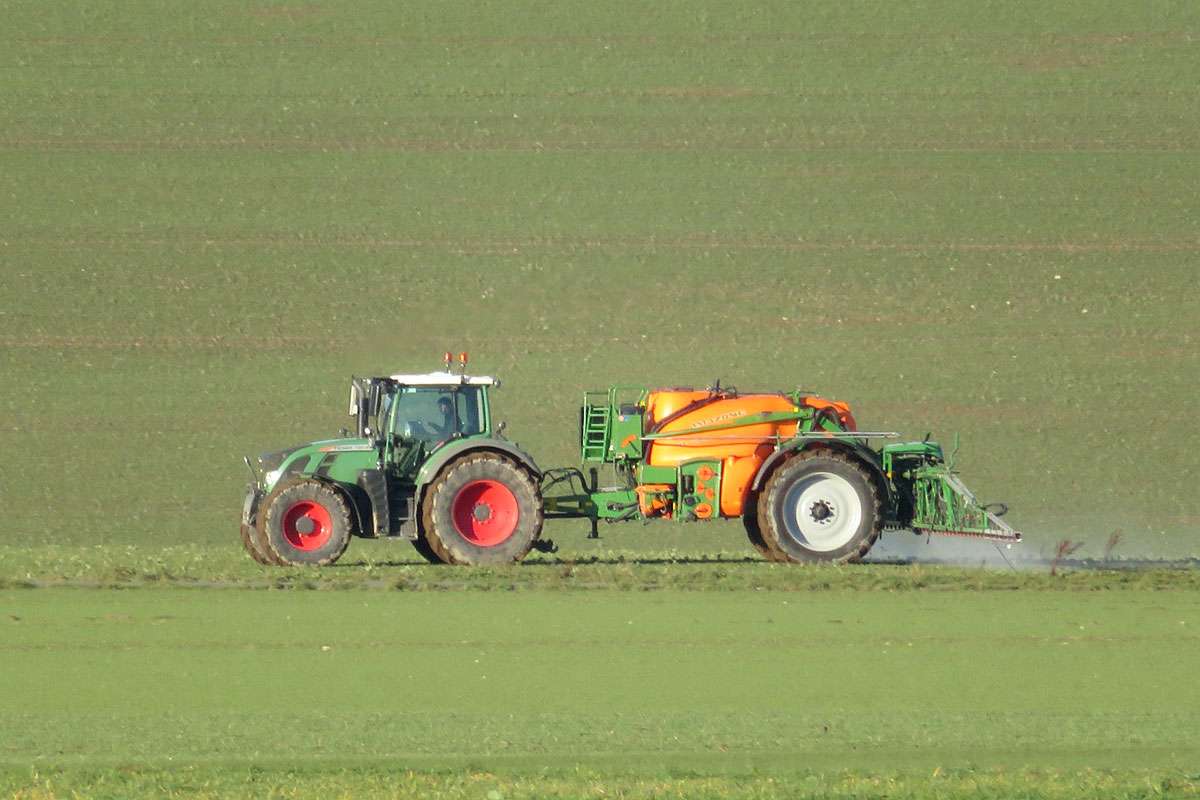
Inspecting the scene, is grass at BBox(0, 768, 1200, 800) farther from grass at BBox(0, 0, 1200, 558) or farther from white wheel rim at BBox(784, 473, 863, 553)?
grass at BBox(0, 0, 1200, 558)

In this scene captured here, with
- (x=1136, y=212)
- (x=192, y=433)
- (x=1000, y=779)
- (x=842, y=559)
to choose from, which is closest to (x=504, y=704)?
(x=1000, y=779)

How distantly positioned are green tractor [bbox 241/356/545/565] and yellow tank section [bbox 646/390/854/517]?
56.9 inches

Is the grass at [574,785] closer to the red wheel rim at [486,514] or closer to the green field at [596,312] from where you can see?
the green field at [596,312]

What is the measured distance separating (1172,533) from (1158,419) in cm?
432

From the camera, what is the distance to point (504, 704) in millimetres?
10344

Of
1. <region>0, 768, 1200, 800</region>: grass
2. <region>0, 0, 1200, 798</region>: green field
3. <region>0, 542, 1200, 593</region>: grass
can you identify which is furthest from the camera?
<region>0, 542, 1200, 593</region>: grass

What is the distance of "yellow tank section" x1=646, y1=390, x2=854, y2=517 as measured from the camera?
17.8 metres

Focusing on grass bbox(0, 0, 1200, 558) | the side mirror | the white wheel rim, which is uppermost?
grass bbox(0, 0, 1200, 558)

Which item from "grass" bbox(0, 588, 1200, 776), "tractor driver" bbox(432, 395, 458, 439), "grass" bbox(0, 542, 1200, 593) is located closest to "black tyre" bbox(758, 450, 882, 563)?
"grass" bbox(0, 542, 1200, 593)

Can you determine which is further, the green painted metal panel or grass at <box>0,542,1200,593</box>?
the green painted metal panel

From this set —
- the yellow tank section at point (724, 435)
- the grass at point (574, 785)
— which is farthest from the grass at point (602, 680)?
the yellow tank section at point (724, 435)

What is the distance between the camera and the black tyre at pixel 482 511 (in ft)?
55.8

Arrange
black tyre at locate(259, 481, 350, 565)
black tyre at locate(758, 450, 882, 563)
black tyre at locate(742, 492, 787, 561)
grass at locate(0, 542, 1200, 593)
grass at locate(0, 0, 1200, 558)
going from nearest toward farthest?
1. grass at locate(0, 542, 1200, 593)
2. black tyre at locate(259, 481, 350, 565)
3. black tyre at locate(758, 450, 882, 563)
4. black tyre at locate(742, 492, 787, 561)
5. grass at locate(0, 0, 1200, 558)

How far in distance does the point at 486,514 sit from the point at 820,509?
3.10 meters
